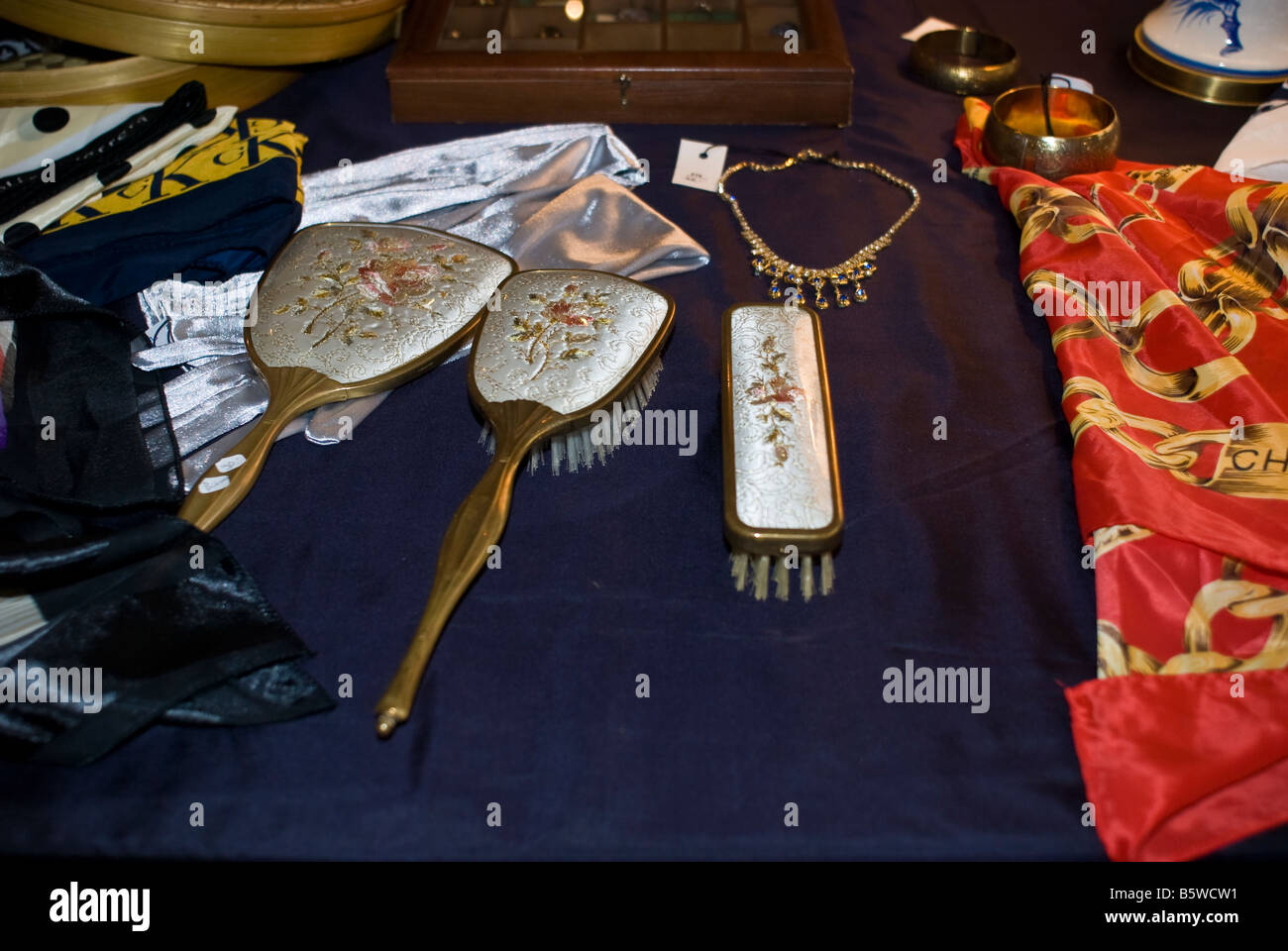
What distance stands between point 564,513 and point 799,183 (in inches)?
20.6

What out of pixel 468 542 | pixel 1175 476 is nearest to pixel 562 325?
pixel 468 542

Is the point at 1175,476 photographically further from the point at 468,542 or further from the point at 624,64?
the point at 624,64

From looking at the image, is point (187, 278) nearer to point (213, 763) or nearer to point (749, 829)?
point (213, 763)

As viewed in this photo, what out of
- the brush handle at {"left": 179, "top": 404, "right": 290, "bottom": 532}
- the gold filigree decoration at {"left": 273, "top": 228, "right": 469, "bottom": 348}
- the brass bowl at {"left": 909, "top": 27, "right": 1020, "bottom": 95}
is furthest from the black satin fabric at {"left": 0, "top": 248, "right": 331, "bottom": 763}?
the brass bowl at {"left": 909, "top": 27, "right": 1020, "bottom": 95}

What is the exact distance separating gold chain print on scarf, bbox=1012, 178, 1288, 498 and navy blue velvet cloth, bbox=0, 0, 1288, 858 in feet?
0.15

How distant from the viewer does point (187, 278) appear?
0.88 m

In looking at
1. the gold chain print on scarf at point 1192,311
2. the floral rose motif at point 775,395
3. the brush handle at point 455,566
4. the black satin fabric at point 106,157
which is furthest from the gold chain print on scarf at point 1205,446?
the black satin fabric at point 106,157

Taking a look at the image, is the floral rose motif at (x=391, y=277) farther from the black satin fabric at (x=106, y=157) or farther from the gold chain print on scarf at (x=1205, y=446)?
the gold chain print on scarf at (x=1205, y=446)

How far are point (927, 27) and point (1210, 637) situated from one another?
3.19 feet

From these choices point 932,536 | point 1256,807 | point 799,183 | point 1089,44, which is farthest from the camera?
point 1089,44

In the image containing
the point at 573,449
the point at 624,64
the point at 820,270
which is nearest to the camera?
the point at 573,449

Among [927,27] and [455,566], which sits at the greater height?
[927,27]

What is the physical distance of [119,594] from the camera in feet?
2.01
